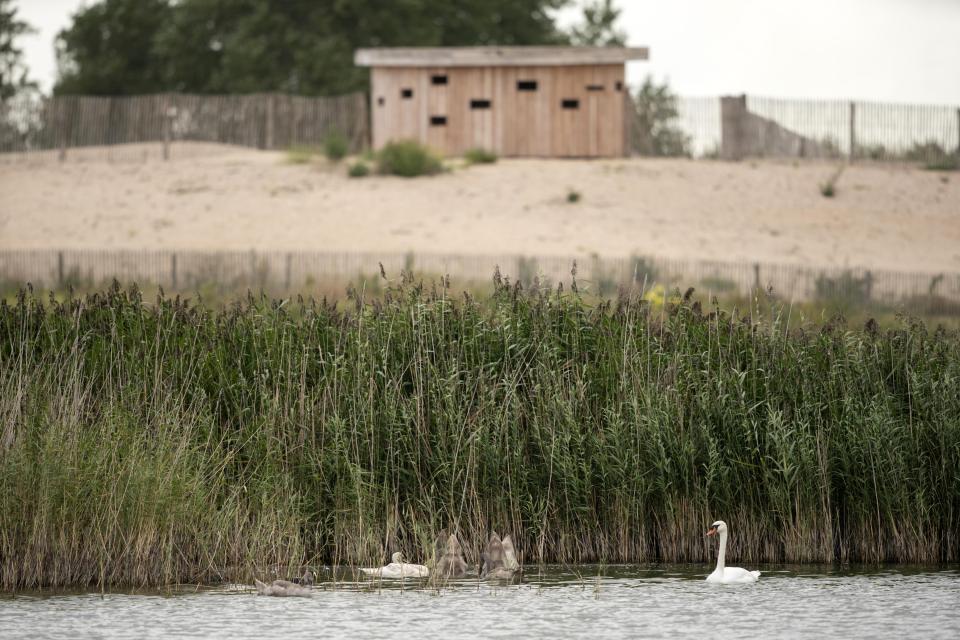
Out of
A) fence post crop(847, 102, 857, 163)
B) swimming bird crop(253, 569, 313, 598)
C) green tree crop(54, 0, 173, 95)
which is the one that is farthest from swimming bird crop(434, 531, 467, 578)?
green tree crop(54, 0, 173, 95)

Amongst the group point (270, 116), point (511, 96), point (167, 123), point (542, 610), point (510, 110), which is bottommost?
point (542, 610)

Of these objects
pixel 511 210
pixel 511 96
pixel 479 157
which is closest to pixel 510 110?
pixel 511 96

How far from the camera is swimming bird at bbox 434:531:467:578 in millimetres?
11055

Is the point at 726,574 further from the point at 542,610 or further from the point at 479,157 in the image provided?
the point at 479,157

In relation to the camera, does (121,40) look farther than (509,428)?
Yes

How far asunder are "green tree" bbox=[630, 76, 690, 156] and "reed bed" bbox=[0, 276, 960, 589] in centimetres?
3208

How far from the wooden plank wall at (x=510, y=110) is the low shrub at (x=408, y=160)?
1907 mm

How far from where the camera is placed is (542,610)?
33.8ft

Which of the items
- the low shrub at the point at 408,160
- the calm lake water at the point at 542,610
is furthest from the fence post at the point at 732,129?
the calm lake water at the point at 542,610

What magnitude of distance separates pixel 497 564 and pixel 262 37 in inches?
1756

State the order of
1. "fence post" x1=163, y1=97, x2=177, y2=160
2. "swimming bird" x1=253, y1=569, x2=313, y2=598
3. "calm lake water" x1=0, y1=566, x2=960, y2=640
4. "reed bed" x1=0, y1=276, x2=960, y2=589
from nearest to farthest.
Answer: "calm lake water" x1=0, y1=566, x2=960, y2=640, "swimming bird" x1=253, y1=569, x2=313, y2=598, "reed bed" x1=0, y1=276, x2=960, y2=589, "fence post" x1=163, y1=97, x2=177, y2=160

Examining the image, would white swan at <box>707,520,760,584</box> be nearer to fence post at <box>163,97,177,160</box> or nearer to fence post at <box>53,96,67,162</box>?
fence post at <box>163,97,177,160</box>

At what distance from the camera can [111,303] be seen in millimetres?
12812

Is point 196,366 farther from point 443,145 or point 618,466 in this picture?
point 443,145
